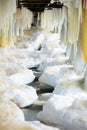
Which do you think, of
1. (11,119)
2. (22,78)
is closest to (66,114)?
(11,119)

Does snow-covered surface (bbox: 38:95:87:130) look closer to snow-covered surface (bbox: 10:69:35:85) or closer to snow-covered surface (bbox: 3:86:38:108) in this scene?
snow-covered surface (bbox: 3:86:38:108)

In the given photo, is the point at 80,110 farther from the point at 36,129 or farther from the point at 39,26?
the point at 39,26

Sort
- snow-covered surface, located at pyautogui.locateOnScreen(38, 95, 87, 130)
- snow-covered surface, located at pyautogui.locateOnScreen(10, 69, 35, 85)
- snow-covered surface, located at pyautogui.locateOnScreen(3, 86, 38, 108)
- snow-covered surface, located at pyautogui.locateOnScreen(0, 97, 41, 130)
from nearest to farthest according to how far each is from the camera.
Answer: snow-covered surface, located at pyautogui.locateOnScreen(0, 97, 41, 130)
snow-covered surface, located at pyautogui.locateOnScreen(38, 95, 87, 130)
snow-covered surface, located at pyautogui.locateOnScreen(3, 86, 38, 108)
snow-covered surface, located at pyautogui.locateOnScreen(10, 69, 35, 85)

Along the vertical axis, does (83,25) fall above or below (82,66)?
above

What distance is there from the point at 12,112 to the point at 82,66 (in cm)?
458

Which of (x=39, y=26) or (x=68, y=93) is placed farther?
(x=39, y=26)

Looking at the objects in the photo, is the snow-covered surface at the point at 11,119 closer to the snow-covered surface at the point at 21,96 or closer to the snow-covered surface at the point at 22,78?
the snow-covered surface at the point at 21,96

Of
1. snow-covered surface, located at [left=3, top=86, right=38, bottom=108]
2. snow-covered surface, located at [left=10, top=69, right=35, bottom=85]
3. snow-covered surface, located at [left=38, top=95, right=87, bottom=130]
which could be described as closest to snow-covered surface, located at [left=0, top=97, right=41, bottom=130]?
snow-covered surface, located at [left=38, top=95, right=87, bottom=130]

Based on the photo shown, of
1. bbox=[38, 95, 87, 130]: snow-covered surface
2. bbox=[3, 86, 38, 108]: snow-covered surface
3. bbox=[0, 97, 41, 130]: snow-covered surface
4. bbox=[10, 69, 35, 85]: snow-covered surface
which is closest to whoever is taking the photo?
bbox=[0, 97, 41, 130]: snow-covered surface

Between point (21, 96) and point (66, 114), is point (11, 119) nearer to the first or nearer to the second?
point (66, 114)

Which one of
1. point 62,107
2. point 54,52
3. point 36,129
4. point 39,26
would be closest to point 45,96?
point 62,107

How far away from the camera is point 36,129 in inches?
223

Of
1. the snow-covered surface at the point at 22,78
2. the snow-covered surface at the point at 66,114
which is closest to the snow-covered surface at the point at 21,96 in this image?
the snow-covered surface at the point at 66,114

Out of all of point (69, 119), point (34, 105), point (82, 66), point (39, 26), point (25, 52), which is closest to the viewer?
point (69, 119)
